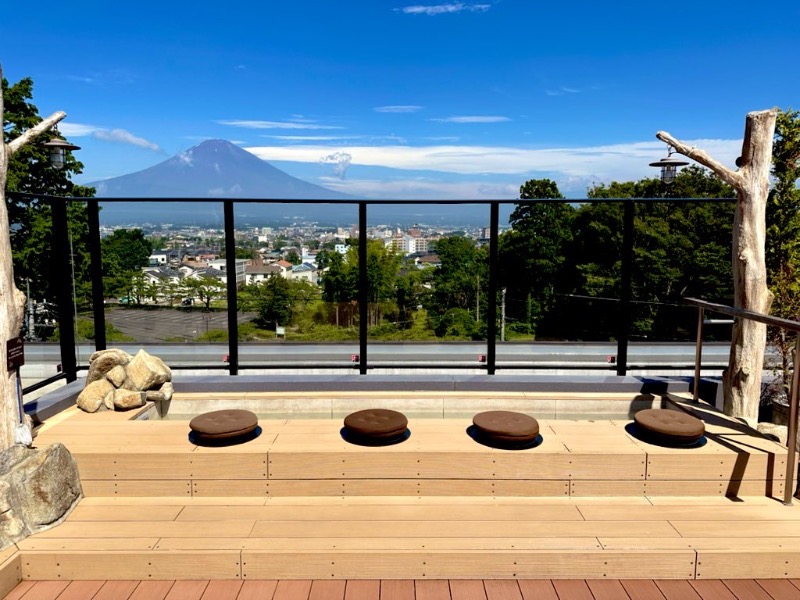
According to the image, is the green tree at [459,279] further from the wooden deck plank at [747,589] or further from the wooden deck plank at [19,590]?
the wooden deck plank at [19,590]

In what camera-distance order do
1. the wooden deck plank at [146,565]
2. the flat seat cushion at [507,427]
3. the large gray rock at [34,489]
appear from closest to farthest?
the wooden deck plank at [146,565] → the large gray rock at [34,489] → the flat seat cushion at [507,427]

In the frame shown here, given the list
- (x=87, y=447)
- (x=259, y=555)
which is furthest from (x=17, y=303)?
(x=259, y=555)

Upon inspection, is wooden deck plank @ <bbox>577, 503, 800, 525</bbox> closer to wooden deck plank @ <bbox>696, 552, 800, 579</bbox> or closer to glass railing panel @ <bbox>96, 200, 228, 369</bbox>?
wooden deck plank @ <bbox>696, 552, 800, 579</bbox>

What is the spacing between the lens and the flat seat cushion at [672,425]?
330 cm

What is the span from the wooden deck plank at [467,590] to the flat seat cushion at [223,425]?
1.64 metres

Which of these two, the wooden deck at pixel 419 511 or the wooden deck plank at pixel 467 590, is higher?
the wooden deck at pixel 419 511

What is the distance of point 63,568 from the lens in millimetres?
2533

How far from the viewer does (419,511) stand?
2.98 meters

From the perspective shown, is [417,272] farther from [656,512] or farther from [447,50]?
[447,50]

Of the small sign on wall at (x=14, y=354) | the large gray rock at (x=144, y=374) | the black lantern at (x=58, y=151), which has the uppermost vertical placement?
the black lantern at (x=58, y=151)

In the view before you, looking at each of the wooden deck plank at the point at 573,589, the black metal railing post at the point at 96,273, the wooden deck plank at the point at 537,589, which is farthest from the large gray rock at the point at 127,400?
the wooden deck plank at the point at 573,589

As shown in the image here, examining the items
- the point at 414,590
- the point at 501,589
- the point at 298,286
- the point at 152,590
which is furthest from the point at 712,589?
the point at 298,286

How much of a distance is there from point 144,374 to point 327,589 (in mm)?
2859

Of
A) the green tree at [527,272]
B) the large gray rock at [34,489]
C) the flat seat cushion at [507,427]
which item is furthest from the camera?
the green tree at [527,272]
